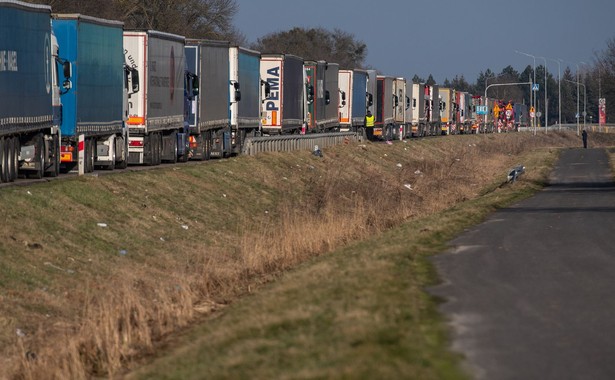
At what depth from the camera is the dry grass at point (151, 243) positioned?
48.0ft

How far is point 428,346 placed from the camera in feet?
34.7

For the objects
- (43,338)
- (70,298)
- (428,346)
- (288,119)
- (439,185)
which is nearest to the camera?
Result: (428,346)

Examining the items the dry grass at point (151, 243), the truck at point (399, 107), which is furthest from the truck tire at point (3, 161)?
the truck at point (399, 107)

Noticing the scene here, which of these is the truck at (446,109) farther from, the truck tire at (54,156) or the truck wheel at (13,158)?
the truck wheel at (13,158)

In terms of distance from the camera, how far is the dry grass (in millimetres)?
14617

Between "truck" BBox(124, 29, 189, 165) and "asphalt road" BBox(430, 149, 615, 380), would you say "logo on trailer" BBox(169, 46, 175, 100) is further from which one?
"asphalt road" BBox(430, 149, 615, 380)

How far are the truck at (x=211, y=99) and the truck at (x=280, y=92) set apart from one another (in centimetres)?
499

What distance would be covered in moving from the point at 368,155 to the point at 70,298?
1518 inches

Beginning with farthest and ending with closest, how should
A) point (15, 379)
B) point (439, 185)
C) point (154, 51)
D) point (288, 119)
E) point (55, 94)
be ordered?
point (288, 119) → point (439, 185) → point (154, 51) → point (55, 94) → point (15, 379)

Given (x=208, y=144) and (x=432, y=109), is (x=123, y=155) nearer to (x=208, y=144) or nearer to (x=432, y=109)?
(x=208, y=144)

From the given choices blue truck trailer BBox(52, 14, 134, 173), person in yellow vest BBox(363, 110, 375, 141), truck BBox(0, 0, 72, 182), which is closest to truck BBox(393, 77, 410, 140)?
person in yellow vest BBox(363, 110, 375, 141)

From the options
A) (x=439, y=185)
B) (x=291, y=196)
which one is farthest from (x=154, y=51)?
(x=439, y=185)

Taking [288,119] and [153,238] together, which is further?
[288,119]

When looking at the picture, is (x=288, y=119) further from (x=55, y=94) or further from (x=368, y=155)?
(x=55, y=94)
